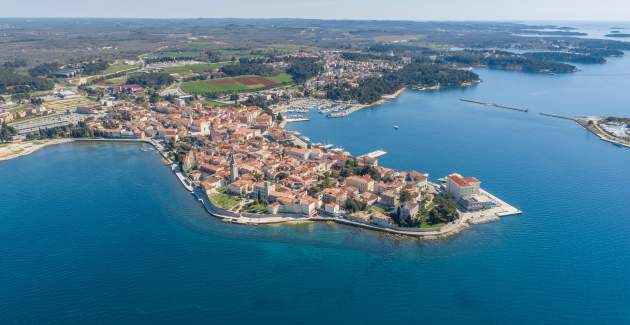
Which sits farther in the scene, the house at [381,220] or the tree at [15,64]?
the tree at [15,64]

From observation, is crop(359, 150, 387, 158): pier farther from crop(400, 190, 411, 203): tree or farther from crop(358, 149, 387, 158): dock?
crop(400, 190, 411, 203): tree

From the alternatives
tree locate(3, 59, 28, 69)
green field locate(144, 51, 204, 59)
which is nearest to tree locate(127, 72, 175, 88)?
tree locate(3, 59, 28, 69)

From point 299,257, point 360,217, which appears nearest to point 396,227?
point 360,217

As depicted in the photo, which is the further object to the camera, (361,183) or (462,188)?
(361,183)

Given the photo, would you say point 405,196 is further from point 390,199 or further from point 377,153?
point 377,153

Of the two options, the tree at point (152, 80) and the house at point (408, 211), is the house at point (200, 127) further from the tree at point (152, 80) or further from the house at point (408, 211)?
the tree at point (152, 80)

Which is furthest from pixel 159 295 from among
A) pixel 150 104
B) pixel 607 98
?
pixel 607 98

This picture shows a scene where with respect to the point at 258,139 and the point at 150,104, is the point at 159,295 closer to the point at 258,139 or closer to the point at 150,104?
the point at 258,139

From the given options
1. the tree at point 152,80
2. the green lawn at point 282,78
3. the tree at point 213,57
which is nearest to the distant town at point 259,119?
the green lawn at point 282,78
